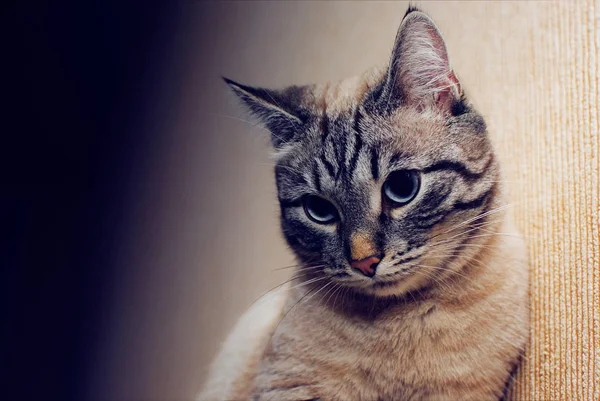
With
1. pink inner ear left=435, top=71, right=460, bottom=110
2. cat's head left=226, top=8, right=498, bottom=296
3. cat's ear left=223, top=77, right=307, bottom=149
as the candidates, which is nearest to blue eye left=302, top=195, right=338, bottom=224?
cat's head left=226, top=8, right=498, bottom=296

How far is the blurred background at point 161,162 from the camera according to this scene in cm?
79

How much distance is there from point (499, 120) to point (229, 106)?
0.46 meters

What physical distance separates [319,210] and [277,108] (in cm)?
18

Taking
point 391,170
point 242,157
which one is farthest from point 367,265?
point 242,157

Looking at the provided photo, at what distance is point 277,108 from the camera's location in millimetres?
775

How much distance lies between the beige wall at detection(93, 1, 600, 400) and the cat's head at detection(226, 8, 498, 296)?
0.18 ft

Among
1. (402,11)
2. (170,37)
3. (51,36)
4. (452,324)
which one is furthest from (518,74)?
(51,36)

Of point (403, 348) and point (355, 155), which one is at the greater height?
point (355, 155)

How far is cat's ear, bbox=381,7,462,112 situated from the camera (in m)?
0.68

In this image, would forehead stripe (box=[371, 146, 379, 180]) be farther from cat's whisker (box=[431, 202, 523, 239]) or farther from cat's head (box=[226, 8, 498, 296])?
cat's whisker (box=[431, 202, 523, 239])

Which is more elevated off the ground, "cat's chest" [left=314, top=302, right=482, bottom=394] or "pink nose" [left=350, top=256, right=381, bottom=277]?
"pink nose" [left=350, top=256, right=381, bottom=277]

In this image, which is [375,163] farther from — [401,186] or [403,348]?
[403,348]

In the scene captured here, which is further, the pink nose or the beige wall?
the beige wall

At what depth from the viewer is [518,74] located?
Result: 2.64ft
